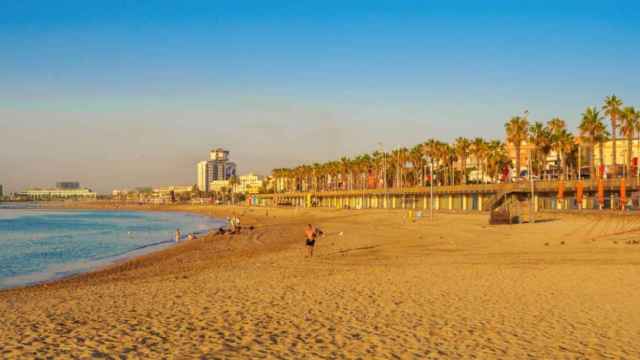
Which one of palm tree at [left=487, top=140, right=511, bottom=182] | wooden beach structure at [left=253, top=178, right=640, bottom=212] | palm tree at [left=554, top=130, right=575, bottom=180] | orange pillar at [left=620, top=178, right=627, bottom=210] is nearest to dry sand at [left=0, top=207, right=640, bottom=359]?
orange pillar at [left=620, top=178, right=627, bottom=210]

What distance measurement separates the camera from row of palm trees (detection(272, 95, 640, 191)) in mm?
64938

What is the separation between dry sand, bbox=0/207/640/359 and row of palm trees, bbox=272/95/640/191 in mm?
46392

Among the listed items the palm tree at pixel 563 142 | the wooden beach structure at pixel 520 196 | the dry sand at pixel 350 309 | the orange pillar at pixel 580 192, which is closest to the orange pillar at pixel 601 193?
the wooden beach structure at pixel 520 196

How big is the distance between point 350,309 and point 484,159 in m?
82.3

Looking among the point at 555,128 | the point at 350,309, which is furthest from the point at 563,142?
the point at 350,309

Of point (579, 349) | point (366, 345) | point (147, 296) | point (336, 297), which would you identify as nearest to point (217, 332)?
point (366, 345)

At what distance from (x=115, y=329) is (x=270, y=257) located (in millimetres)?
15528

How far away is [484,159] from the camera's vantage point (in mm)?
90375

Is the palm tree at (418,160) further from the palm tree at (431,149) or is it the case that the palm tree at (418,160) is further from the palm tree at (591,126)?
the palm tree at (591,126)

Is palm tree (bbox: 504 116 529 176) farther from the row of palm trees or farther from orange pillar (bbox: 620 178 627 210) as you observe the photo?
orange pillar (bbox: 620 178 627 210)

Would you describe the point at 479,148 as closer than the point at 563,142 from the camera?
No

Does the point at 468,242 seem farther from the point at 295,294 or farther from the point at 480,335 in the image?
the point at 480,335

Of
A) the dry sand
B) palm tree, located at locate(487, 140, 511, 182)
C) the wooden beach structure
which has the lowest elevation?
the dry sand

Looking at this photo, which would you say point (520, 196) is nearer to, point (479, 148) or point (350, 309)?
point (479, 148)
